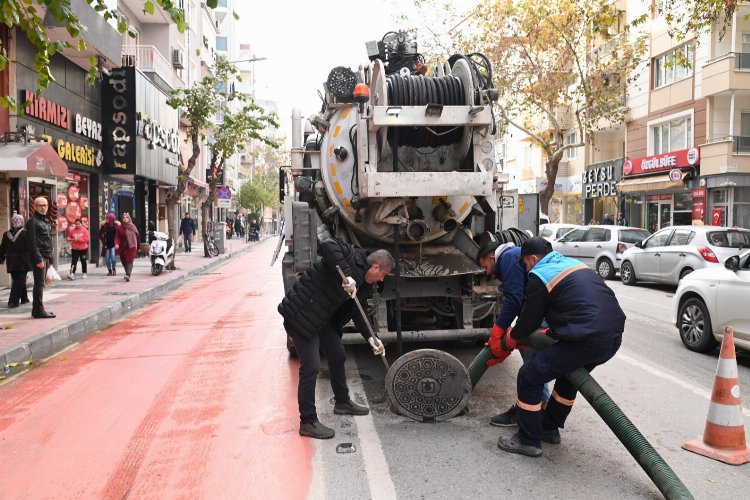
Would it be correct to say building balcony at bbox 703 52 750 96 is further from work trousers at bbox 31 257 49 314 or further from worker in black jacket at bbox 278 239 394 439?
work trousers at bbox 31 257 49 314

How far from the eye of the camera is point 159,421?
527 centimetres

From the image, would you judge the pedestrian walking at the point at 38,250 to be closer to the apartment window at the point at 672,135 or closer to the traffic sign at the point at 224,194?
the traffic sign at the point at 224,194

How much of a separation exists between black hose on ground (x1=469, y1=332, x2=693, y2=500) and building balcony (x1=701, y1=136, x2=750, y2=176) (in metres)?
21.9

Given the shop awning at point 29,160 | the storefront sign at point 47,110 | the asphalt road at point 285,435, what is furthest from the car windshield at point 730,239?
the storefront sign at point 47,110

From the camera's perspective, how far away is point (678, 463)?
425 cm

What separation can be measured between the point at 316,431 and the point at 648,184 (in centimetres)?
2566

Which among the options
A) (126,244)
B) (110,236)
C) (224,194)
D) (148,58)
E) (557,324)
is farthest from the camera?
(224,194)

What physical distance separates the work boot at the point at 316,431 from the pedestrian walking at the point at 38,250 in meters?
6.57

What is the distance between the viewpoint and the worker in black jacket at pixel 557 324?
4.11 meters

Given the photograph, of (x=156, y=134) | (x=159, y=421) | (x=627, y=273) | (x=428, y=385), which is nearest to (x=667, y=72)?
(x=627, y=273)

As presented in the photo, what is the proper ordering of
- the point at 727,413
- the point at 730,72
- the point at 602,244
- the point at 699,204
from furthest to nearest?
the point at 699,204
the point at 730,72
the point at 602,244
the point at 727,413

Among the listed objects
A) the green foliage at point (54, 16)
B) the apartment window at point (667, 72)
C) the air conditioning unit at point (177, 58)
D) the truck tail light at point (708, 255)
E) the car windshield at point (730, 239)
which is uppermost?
the air conditioning unit at point (177, 58)

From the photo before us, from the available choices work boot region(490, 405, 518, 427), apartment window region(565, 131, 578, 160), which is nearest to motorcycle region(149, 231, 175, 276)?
work boot region(490, 405, 518, 427)

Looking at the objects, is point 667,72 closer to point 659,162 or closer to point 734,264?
point 659,162
